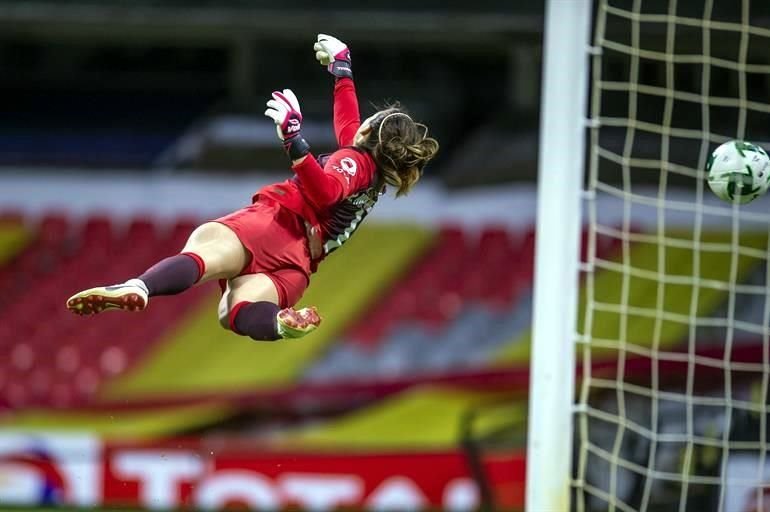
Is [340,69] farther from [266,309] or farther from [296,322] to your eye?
[296,322]

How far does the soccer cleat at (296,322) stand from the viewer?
4.20 meters

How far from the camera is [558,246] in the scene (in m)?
5.25

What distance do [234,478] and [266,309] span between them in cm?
596

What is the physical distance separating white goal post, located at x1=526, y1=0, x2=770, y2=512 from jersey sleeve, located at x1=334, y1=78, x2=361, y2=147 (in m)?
Result: 0.84

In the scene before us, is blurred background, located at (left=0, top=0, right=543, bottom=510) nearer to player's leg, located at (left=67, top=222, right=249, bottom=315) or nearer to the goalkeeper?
the goalkeeper

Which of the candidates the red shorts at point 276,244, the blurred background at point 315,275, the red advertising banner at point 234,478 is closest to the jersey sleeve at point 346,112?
the red shorts at point 276,244

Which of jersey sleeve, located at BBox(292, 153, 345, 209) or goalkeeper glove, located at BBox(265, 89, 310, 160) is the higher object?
goalkeeper glove, located at BBox(265, 89, 310, 160)

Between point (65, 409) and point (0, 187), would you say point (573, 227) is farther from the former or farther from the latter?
point (0, 187)

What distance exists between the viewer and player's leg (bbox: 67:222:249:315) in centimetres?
421

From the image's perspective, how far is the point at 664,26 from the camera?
10.7 m

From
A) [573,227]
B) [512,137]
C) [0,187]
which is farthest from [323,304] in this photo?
[573,227]

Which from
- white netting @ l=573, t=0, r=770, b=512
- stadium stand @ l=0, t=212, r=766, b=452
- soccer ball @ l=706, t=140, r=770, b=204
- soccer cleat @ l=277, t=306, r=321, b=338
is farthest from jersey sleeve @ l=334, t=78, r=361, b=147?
stadium stand @ l=0, t=212, r=766, b=452

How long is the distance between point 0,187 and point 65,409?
2.98 m

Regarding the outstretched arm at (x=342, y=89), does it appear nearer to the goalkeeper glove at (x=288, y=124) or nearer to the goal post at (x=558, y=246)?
the goalkeeper glove at (x=288, y=124)
